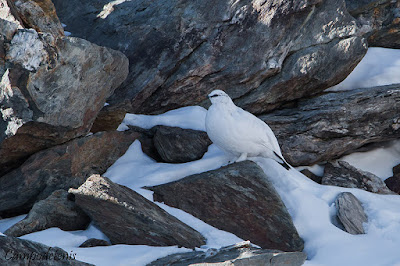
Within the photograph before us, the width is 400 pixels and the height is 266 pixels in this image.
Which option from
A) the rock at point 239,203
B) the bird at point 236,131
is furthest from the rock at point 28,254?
the bird at point 236,131

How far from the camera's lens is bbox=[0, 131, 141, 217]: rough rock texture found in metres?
5.48

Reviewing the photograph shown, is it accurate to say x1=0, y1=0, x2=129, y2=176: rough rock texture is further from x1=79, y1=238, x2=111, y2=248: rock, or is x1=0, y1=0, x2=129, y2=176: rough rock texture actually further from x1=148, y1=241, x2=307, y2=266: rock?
x1=148, y1=241, x2=307, y2=266: rock

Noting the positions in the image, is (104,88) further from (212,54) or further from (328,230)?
(328,230)

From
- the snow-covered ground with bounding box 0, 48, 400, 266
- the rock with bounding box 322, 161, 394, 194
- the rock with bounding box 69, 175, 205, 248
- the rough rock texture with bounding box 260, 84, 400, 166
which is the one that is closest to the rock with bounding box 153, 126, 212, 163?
the snow-covered ground with bounding box 0, 48, 400, 266

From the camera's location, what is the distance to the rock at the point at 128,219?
447 centimetres

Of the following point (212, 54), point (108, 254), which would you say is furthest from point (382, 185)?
point (108, 254)

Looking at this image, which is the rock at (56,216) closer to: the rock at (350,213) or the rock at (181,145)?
the rock at (181,145)

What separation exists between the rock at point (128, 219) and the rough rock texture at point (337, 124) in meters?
2.61

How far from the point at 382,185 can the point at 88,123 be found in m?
3.87

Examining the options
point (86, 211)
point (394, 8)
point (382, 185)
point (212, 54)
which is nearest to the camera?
point (86, 211)

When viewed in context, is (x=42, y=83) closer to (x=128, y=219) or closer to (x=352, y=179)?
(x=128, y=219)

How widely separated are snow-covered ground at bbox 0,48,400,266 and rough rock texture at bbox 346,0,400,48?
239 centimetres

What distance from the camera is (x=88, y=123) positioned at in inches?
229

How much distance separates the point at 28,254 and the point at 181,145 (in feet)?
10.8
